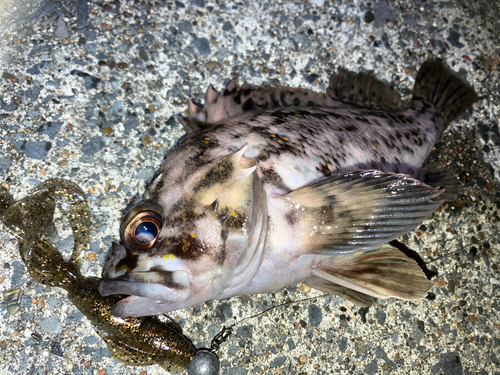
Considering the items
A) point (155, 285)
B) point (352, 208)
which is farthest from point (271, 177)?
point (155, 285)

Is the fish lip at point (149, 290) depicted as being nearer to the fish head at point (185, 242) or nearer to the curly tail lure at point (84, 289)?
the fish head at point (185, 242)

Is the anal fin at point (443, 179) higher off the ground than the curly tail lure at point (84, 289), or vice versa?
the anal fin at point (443, 179)

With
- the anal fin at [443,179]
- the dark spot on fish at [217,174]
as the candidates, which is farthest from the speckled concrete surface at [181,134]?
the dark spot on fish at [217,174]

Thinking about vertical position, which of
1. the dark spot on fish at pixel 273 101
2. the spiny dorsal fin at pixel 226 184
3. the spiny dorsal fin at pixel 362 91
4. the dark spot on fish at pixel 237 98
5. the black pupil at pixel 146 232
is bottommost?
the black pupil at pixel 146 232

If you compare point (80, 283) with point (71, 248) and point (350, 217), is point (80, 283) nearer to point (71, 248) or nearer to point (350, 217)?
point (71, 248)

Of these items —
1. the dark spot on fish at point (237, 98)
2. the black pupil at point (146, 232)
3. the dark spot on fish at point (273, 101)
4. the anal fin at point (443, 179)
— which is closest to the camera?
the black pupil at point (146, 232)

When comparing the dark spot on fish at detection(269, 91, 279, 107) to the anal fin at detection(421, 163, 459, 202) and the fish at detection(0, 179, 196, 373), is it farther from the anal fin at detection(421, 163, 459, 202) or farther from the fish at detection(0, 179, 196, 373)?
the fish at detection(0, 179, 196, 373)

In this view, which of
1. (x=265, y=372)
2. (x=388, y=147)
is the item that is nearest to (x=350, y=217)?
(x=388, y=147)

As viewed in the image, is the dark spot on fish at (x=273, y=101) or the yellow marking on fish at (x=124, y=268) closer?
the yellow marking on fish at (x=124, y=268)

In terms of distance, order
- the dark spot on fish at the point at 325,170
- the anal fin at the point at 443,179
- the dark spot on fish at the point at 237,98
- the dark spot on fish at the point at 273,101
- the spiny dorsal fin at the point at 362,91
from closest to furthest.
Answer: the dark spot on fish at the point at 325,170
the dark spot on fish at the point at 237,98
the dark spot on fish at the point at 273,101
the anal fin at the point at 443,179
the spiny dorsal fin at the point at 362,91
